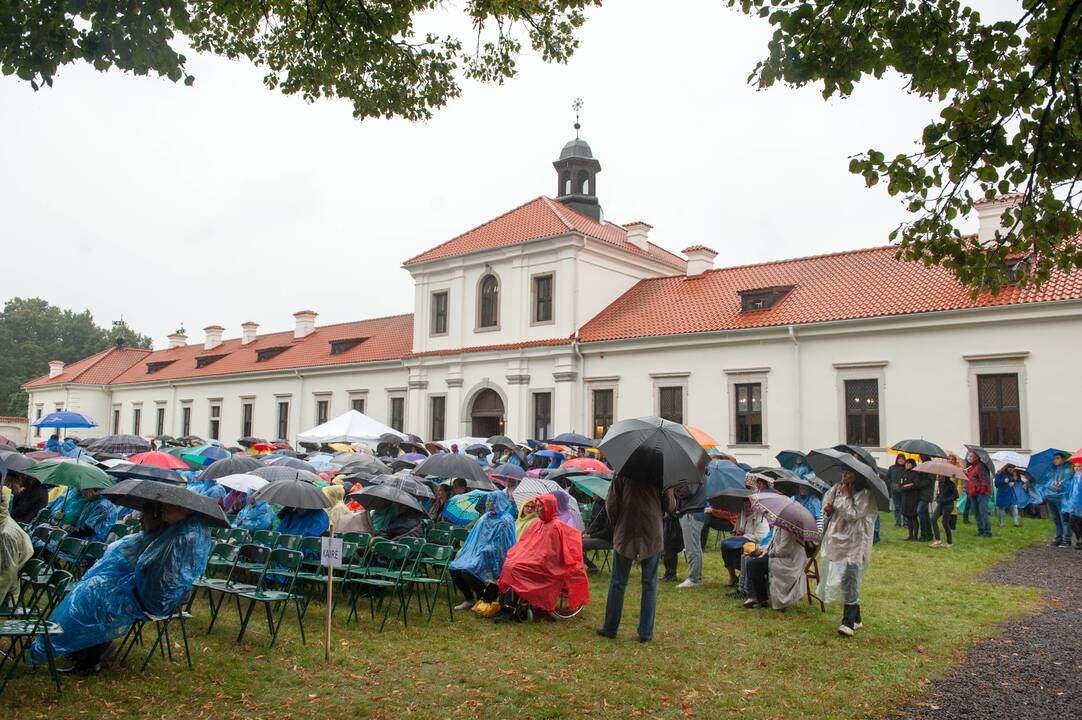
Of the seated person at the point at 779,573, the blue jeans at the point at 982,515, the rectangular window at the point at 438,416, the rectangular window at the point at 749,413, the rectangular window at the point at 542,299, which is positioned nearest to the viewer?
the seated person at the point at 779,573

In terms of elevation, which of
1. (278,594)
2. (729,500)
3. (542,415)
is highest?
(542,415)

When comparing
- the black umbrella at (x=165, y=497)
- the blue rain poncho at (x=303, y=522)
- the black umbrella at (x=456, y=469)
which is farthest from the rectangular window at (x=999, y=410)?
the black umbrella at (x=165, y=497)

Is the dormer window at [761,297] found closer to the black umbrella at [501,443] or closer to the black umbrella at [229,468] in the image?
the black umbrella at [501,443]

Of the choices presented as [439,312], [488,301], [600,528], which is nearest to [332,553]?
[600,528]

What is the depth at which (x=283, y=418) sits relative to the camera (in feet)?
137

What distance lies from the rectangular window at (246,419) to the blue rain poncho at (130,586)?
126 feet

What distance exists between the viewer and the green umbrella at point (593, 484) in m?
12.2

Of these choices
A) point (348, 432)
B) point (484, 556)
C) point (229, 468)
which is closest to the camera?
point (484, 556)

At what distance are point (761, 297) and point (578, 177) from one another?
1342cm

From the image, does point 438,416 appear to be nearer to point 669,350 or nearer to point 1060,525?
point 669,350

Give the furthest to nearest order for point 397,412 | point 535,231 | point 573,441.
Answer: point 397,412 → point 535,231 → point 573,441

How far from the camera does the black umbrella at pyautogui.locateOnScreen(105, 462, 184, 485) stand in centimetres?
1188

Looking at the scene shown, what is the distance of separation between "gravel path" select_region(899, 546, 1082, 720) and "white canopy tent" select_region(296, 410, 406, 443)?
18353 mm

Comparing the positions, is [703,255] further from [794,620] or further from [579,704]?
[579,704]
